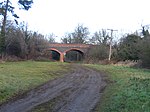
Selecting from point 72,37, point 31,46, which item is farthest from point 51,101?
point 72,37

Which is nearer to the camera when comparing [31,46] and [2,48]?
[2,48]

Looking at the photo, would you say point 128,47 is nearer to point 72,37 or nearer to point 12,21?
point 12,21

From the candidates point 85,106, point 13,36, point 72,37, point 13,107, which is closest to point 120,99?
point 85,106

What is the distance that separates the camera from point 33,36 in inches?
2896

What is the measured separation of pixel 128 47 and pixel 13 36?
24.7 meters

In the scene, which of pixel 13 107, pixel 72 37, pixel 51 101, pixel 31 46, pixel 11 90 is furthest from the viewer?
pixel 72 37

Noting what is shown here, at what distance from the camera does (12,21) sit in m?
61.0

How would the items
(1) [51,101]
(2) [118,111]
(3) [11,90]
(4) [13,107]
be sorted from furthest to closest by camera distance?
(3) [11,90] < (1) [51,101] < (4) [13,107] < (2) [118,111]

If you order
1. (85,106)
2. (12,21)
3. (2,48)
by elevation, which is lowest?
(85,106)

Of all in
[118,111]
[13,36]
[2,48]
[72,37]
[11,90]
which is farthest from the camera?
[72,37]

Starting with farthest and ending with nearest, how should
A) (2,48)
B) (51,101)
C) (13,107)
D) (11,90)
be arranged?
(2,48) < (11,90) < (51,101) < (13,107)

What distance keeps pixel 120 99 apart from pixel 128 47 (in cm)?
4943

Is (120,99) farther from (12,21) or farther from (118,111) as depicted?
(12,21)

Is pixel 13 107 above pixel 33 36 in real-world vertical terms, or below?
below
